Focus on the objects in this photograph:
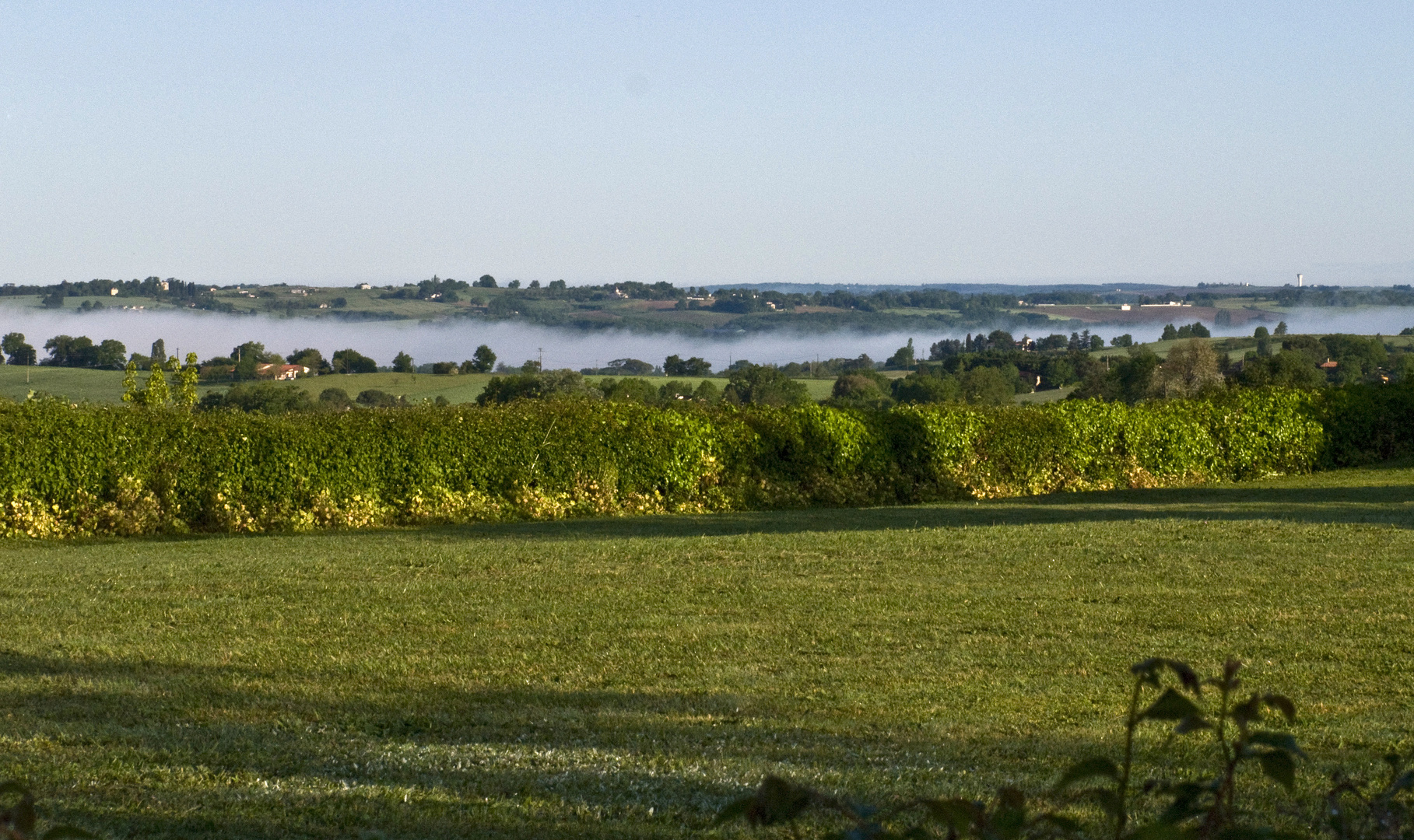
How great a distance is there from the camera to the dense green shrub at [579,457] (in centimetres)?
1661

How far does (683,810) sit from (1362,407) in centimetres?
2409

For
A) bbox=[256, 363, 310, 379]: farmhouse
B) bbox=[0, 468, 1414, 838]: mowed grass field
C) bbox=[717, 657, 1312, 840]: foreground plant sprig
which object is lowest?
bbox=[0, 468, 1414, 838]: mowed grass field

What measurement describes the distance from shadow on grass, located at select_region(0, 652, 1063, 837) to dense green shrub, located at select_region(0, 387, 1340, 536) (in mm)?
8910

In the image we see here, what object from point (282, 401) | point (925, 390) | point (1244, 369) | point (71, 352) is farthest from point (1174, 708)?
point (71, 352)

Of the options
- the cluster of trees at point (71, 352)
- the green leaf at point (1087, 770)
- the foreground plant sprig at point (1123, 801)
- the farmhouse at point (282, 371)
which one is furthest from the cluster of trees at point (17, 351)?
the green leaf at point (1087, 770)

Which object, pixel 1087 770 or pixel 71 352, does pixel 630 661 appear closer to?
pixel 1087 770

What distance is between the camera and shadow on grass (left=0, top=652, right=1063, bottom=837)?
4750mm

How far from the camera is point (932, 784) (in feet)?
17.2

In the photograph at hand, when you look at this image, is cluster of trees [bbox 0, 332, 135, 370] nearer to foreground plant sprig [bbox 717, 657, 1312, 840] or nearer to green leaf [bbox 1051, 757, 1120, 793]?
foreground plant sprig [bbox 717, 657, 1312, 840]

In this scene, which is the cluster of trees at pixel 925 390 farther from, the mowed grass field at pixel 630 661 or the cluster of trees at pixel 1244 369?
Result: the mowed grass field at pixel 630 661

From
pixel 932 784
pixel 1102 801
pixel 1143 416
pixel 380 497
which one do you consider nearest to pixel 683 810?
pixel 932 784

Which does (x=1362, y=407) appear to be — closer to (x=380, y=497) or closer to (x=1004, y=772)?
(x=380, y=497)

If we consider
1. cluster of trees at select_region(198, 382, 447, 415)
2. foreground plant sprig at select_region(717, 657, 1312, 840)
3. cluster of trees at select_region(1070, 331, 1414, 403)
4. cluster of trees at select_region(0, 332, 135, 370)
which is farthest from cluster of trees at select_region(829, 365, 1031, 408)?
cluster of trees at select_region(0, 332, 135, 370)

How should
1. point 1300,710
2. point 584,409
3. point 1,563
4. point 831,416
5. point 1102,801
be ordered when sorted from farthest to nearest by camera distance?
point 831,416
point 584,409
point 1,563
point 1300,710
point 1102,801
